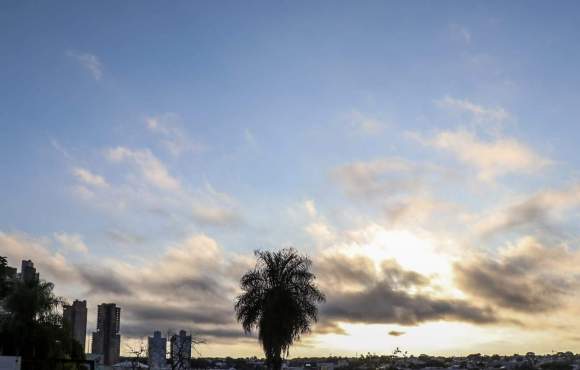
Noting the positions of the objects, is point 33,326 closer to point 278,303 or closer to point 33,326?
point 33,326

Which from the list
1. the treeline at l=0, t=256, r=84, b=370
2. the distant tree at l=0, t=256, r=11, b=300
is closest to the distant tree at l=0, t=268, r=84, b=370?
the treeline at l=0, t=256, r=84, b=370

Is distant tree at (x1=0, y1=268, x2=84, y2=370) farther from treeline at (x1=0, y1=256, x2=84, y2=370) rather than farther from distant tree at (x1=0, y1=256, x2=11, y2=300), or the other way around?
distant tree at (x1=0, y1=256, x2=11, y2=300)

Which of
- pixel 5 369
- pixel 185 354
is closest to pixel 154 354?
pixel 185 354

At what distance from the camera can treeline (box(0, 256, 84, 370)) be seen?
60438 millimetres

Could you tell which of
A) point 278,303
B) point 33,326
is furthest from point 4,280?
point 278,303

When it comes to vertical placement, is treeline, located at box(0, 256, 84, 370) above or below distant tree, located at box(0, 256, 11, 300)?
below

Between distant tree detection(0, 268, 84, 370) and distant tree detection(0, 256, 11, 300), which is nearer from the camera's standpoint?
distant tree detection(0, 268, 84, 370)

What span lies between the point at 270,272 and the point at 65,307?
2934 centimetres

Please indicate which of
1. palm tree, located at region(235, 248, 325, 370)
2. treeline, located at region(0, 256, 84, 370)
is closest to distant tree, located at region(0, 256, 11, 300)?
treeline, located at region(0, 256, 84, 370)

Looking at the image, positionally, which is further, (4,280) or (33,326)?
(4,280)

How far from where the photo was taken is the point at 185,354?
272 ft

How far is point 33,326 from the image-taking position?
61.5 metres

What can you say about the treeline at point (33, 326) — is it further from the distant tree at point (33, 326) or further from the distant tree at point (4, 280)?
the distant tree at point (4, 280)

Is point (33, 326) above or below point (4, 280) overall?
below
